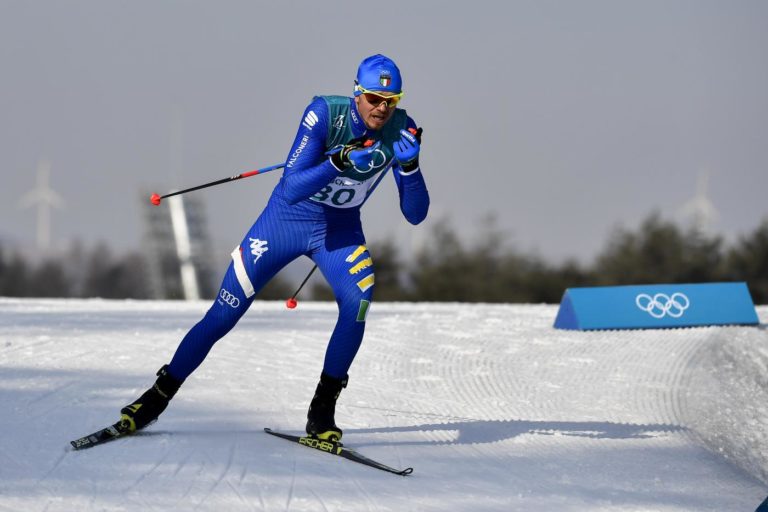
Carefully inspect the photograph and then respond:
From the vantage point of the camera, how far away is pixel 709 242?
158 feet

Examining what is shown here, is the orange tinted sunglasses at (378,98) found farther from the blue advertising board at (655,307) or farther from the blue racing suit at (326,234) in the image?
the blue advertising board at (655,307)

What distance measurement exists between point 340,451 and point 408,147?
56.6 inches

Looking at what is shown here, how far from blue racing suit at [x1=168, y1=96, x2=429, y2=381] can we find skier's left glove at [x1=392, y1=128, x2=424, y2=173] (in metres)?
0.12

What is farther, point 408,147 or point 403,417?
point 403,417

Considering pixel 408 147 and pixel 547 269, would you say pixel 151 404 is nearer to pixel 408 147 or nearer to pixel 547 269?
pixel 408 147

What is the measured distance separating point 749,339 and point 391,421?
18.0 feet

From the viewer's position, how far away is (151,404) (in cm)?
571

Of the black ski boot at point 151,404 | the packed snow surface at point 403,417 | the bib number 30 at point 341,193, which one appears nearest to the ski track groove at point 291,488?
A: the packed snow surface at point 403,417

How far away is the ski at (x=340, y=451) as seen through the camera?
212 inches

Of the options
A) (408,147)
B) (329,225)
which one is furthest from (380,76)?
(329,225)

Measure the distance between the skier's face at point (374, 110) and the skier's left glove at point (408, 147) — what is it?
15 centimetres

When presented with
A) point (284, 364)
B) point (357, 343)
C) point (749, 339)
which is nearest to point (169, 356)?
point (284, 364)

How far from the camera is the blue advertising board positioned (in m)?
11.6

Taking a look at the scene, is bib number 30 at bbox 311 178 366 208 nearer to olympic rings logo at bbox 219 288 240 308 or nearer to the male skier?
the male skier
